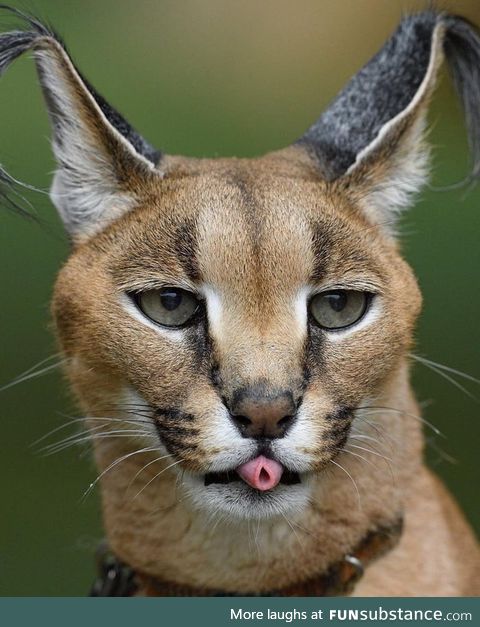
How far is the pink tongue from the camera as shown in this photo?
2.97 m

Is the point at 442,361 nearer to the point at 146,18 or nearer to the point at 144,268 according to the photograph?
the point at 144,268

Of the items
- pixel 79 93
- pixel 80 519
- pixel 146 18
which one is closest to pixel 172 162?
pixel 79 93

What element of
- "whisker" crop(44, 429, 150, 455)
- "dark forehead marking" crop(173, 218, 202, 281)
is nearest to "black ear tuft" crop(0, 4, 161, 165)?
"dark forehead marking" crop(173, 218, 202, 281)

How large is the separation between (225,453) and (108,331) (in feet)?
1.57

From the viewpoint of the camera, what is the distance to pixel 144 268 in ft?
10.4

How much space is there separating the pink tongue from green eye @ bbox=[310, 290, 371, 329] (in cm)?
40

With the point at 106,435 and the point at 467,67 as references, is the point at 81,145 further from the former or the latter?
the point at 467,67

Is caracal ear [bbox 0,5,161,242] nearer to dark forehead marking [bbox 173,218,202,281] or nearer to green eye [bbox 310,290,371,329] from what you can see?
dark forehead marking [bbox 173,218,202,281]

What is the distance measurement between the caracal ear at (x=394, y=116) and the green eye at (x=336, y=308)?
15.7 inches

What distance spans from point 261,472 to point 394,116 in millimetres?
1164

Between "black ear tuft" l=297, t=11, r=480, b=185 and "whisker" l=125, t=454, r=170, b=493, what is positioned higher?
"black ear tuft" l=297, t=11, r=480, b=185

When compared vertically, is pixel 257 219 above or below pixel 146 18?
below

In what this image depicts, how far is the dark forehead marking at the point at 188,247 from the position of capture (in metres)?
Result: 3.10

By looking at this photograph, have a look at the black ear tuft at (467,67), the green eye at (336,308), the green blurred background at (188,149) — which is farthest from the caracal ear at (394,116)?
the green eye at (336,308)
